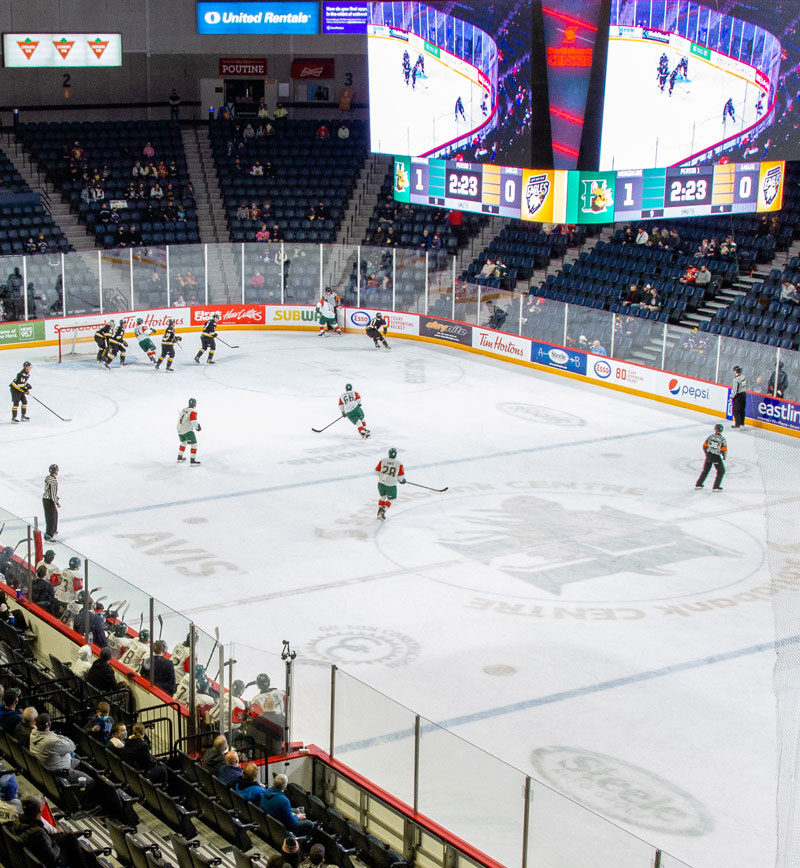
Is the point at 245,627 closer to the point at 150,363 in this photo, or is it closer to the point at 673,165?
the point at 673,165

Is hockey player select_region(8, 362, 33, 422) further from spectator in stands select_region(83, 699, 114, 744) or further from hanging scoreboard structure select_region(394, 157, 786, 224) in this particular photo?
spectator in stands select_region(83, 699, 114, 744)

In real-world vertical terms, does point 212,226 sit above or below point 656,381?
above

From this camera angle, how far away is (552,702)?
14.5 meters

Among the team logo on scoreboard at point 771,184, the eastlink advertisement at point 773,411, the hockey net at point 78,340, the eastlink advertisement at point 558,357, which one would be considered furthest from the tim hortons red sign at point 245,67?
the eastlink advertisement at point 773,411

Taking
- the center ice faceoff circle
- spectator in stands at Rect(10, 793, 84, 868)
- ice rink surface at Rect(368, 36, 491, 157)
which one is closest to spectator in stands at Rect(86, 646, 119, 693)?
spectator in stands at Rect(10, 793, 84, 868)

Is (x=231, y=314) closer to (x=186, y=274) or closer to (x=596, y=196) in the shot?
(x=186, y=274)

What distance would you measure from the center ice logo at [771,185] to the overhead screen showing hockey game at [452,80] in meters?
5.25

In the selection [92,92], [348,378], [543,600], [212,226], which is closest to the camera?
[543,600]

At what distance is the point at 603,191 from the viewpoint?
24641 millimetres

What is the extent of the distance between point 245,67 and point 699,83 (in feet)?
69.5

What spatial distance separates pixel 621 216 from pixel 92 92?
22.4 metres

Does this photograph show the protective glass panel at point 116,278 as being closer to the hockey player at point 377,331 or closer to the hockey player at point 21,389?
the hockey player at point 377,331

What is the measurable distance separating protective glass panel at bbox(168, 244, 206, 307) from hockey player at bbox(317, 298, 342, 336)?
3.15m

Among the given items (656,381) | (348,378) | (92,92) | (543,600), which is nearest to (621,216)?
(656,381)
